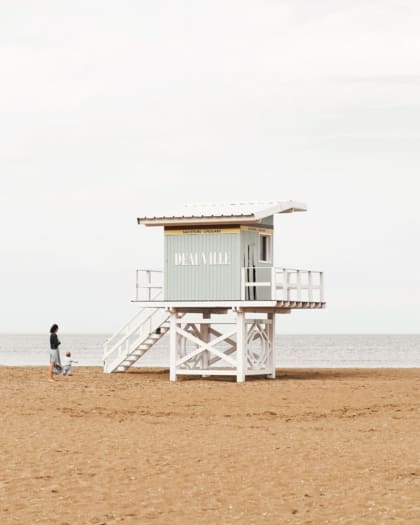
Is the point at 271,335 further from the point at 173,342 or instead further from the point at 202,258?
the point at 202,258

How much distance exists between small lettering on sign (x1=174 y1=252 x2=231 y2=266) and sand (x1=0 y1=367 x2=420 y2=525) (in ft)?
19.6

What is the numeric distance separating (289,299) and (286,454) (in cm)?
1766

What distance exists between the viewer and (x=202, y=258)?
36.8 meters

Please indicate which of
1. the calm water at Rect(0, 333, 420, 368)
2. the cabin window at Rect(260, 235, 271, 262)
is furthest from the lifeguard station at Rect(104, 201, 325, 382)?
the calm water at Rect(0, 333, 420, 368)

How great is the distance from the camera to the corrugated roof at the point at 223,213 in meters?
35.7

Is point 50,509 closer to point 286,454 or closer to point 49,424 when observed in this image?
point 286,454

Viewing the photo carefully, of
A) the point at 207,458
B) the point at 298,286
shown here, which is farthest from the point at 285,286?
the point at 207,458

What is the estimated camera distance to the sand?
14.4m

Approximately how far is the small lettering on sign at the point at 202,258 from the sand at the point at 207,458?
19.6ft

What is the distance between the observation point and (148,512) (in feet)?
46.9

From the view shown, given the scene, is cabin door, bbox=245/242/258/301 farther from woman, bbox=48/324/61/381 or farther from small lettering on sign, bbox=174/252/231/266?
woman, bbox=48/324/61/381

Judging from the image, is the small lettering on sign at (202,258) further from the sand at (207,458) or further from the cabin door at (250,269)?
the sand at (207,458)

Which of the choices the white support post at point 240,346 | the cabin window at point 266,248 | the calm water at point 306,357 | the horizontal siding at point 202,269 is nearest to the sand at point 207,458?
the white support post at point 240,346

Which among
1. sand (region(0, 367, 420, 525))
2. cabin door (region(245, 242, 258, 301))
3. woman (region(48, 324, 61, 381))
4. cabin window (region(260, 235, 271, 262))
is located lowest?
sand (region(0, 367, 420, 525))
